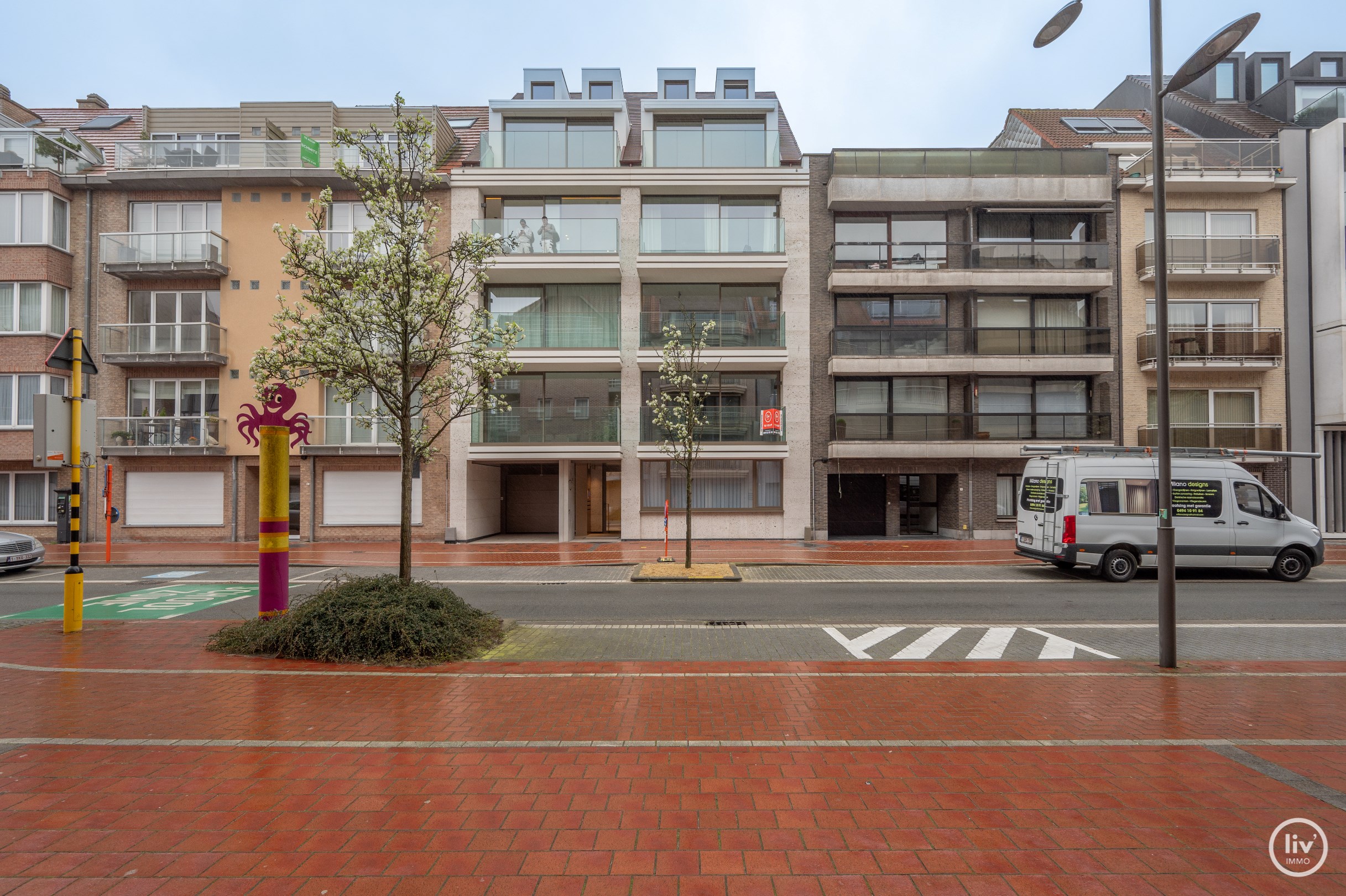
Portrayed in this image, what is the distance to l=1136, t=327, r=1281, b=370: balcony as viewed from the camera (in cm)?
2331

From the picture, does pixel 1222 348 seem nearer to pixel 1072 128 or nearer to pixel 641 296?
pixel 1072 128

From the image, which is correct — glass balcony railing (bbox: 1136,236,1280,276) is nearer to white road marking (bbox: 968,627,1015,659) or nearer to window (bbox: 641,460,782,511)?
window (bbox: 641,460,782,511)

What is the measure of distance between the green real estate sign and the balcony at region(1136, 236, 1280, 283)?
2719 centimetres

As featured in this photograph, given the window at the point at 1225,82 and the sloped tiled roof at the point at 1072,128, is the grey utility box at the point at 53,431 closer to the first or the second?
the sloped tiled roof at the point at 1072,128

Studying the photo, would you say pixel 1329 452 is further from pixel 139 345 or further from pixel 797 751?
pixel 139 345

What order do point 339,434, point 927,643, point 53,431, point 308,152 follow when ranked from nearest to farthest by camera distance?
point 927,643 < point 53,431 < point 308,152 < point 339,434

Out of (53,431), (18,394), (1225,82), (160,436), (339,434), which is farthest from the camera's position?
(1225,82)

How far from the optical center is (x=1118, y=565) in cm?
1380

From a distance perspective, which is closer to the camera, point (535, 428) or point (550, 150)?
point (535, 428)

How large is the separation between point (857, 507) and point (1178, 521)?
1150 cm

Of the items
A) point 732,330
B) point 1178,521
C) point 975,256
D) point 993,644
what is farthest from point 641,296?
point 993,644

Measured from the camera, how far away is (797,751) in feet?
15.7

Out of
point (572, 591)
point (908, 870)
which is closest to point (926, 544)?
point (572, 591)

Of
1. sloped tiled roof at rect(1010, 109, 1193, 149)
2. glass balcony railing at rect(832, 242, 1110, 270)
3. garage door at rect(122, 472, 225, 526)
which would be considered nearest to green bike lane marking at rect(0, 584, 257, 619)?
garage door at rect(122, 472, 225, 526)
